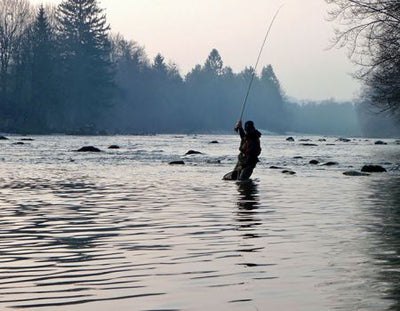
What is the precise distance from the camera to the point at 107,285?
676cm

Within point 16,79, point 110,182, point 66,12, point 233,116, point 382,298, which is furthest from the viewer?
point 233,116

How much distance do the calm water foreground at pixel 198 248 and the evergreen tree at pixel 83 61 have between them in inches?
3136

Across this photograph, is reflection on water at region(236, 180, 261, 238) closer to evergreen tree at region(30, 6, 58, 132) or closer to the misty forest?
the misty forest

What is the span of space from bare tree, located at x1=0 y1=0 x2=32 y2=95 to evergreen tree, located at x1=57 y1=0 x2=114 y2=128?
7.22 m

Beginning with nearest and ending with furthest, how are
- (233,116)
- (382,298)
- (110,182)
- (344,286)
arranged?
(382,298) < (344,286) < (110,182) < (233,116)

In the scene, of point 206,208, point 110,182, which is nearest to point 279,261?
point 206,208

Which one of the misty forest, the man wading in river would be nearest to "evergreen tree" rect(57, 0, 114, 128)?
the misty forest

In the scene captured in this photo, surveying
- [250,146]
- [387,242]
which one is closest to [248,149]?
[250,146]

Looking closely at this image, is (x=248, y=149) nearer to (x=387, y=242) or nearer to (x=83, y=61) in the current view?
(x=387, y=242)

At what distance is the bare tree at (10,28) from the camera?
86.4m

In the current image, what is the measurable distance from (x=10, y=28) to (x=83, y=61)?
1302 centimetres

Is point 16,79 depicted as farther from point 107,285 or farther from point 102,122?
point 107,285

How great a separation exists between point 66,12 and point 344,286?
99.1 metres

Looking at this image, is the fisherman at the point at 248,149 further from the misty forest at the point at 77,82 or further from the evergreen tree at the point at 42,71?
the evergreen tree at the point at 42,71
